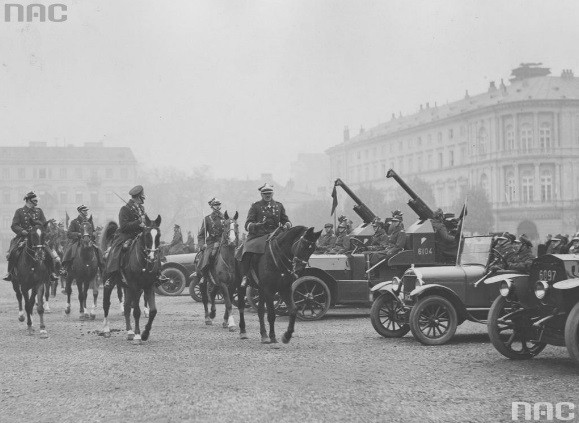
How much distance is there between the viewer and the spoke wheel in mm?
25697

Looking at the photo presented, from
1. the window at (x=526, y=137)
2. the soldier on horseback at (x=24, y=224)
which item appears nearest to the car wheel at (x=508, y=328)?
the soldier on horseback at (x=24, y=224)

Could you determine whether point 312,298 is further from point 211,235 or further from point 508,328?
point 508,328

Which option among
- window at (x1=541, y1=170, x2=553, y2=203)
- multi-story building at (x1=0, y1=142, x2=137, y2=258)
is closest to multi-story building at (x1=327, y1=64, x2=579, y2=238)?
window at (x1=541, y1=170, x2=553, y2=203)

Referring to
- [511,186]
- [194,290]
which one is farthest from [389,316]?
[511,186]

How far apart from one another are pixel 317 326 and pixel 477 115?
80.5 m

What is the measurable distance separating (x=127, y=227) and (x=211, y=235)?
10.0ft

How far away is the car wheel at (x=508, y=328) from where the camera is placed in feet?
35.8

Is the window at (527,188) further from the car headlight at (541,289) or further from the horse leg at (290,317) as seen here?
the car headlight at (541,289)

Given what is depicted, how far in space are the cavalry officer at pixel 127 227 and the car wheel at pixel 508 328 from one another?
5300 millimetres

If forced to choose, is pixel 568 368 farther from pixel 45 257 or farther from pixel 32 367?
pixel 45 257

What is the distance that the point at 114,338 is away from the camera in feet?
45.8

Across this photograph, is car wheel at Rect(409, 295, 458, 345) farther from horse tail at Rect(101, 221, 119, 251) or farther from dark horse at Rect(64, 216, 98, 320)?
dark horse at Rect(64, 216, 98, 320)

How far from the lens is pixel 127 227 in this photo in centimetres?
1355

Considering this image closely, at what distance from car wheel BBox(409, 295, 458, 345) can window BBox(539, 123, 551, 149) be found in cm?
7885
